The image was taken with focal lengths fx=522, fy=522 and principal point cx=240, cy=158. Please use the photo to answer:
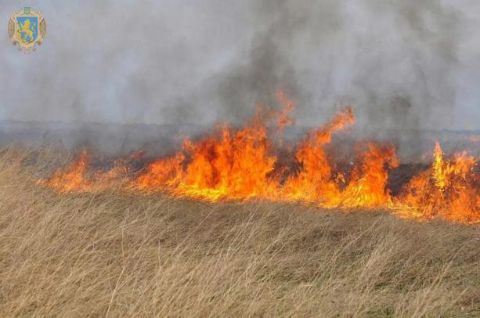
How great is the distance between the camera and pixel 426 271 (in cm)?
740

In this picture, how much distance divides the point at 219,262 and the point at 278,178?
9.77 metres

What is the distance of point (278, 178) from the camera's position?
1555 centimetres

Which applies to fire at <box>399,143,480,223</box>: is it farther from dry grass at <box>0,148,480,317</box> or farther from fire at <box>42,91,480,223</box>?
dry grass at <box>0,148,480,317</box>

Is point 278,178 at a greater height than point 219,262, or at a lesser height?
lesser

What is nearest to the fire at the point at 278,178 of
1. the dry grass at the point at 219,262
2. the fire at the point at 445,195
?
the fire at the point at 445,195

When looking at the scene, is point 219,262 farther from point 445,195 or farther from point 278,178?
point 445,195

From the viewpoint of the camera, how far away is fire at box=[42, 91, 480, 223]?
11570 millimetres

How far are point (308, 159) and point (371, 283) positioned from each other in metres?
8.20

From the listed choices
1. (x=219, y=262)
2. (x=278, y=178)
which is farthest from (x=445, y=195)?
(x=219, y=262)

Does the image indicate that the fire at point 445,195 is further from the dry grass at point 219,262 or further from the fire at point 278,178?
the dry grass at point 219,262

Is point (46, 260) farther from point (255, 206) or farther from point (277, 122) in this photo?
point (277, 122)

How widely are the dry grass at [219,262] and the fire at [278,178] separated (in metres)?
1.08

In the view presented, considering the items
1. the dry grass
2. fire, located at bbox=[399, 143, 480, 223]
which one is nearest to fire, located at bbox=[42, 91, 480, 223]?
fire, located at bbox=[399, 143, 480, 223]

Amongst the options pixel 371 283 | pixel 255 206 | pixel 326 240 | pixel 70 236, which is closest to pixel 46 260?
pixel 70 236
